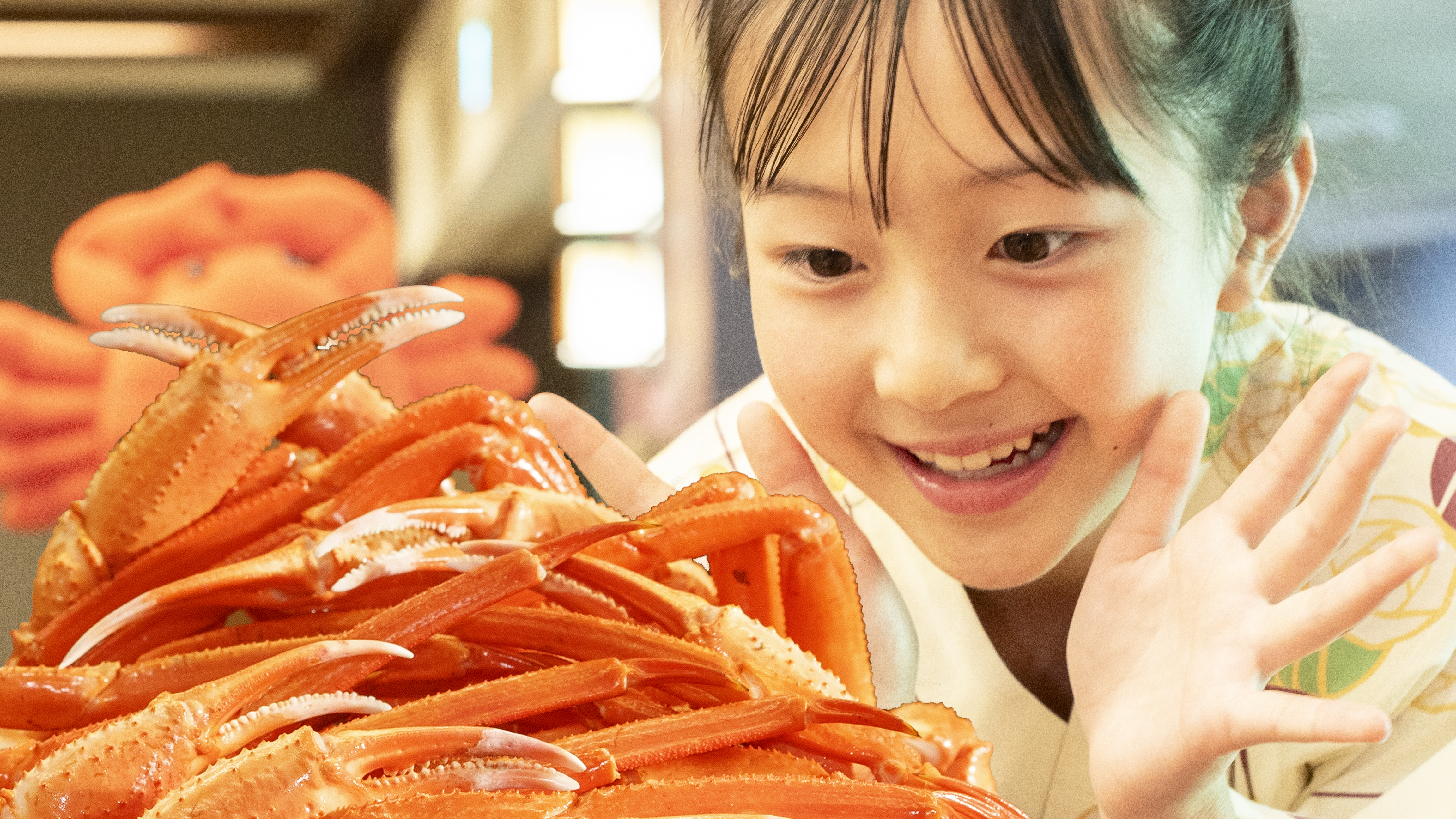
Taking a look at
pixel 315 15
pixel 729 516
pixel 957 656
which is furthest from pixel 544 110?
pixel 729 516

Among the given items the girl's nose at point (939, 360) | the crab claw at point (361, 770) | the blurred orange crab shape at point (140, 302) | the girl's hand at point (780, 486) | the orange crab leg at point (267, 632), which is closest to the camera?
the crab claw at point (361, 770)

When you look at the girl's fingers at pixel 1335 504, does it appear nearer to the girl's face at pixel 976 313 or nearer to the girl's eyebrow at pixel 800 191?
the girl's face at pixel 976 313

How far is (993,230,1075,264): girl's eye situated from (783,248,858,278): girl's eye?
0.07 m

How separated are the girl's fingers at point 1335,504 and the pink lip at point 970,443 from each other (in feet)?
0.52

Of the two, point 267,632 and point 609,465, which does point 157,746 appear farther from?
point 609,465

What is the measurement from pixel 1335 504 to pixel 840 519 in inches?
12.3

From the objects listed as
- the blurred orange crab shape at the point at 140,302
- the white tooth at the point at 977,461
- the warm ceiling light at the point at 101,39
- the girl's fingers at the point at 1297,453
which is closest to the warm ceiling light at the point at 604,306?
the blurred orange crab shape at the point at 140,302

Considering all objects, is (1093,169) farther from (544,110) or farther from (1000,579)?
(544,110)

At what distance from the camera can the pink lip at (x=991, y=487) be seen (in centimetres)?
62

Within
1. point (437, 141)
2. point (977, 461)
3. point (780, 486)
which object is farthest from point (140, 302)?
point (977, 461)

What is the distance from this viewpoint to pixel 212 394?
472 millimetres

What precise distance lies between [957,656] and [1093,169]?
14.4 inches

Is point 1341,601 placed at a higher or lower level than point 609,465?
lower

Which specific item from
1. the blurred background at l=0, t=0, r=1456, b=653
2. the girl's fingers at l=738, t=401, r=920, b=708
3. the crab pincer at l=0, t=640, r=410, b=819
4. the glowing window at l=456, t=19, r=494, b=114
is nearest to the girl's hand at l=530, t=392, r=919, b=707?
the girl's fingers at l=738, t=401, r=920, b=708
